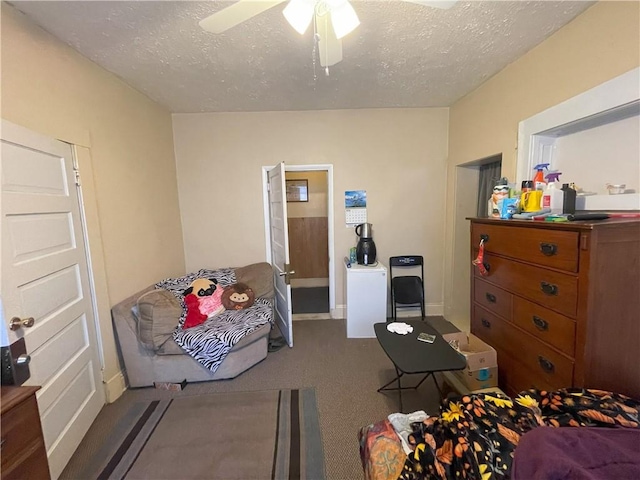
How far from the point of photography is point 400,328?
2127 mm

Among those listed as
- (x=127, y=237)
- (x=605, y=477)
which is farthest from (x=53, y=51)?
(x=605, y=477)

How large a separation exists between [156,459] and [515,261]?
7.98 feet

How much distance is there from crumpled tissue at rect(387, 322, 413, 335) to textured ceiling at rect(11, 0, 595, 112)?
6.81 feet

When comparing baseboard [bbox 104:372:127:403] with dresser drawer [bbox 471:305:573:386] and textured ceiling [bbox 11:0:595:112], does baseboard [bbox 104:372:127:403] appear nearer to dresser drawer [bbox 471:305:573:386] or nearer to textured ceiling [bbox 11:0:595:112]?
textured ceiling [bbox 11:0:595:112]

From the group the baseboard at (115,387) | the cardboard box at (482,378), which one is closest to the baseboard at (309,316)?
the baseboard at (115,387)

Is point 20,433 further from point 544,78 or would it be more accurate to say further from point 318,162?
point 544,78

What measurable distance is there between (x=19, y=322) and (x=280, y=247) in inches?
79.2

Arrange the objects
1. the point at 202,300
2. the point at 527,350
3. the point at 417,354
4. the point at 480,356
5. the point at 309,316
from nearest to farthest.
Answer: the point at 527,350, the point at 480,356, the point at 417,354, the point at 202,300, the point at 309,316

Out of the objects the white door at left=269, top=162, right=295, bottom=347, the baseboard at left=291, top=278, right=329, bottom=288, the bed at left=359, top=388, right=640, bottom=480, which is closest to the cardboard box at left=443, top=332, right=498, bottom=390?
the bed at left=359, top=388, right=640, bottom=480

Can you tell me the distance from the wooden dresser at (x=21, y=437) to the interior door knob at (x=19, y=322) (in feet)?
1.18

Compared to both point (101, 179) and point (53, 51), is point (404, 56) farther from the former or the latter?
point (101, 179)

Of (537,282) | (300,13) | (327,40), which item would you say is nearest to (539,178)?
(537,282)

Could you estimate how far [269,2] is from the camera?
3.90ft

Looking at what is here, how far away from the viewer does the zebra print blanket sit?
7.25ft
